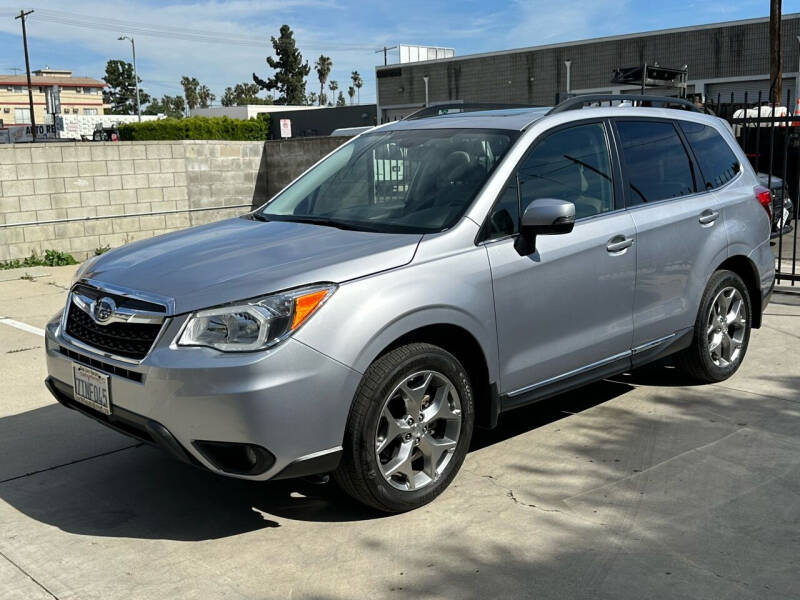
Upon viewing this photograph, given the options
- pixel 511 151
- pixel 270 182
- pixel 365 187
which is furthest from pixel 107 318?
pixel 270 182

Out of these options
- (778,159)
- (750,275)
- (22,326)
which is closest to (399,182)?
(750,275)

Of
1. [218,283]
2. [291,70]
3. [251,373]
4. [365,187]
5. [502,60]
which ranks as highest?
[291,70]

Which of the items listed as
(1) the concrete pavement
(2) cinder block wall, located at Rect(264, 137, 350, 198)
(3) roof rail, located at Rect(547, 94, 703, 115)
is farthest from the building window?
(3) roof rail, located at Rect(547, 94, 703, 115)

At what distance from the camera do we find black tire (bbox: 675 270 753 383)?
554 centimetres

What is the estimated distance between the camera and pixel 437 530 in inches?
151

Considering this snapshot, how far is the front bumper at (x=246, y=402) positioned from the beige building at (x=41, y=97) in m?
131

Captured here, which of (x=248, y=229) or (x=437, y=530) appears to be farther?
(x=248, y=229)

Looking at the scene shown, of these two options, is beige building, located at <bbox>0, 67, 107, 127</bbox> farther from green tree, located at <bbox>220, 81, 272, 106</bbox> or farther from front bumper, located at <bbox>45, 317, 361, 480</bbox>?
front bumper, located at <bbox>45, 317, 361, 480</bbox>

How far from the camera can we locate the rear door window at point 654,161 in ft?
16.7

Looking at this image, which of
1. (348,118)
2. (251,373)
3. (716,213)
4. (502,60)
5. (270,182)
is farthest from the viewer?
(348,118)

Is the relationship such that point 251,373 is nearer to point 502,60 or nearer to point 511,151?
point 511,151

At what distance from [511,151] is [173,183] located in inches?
416

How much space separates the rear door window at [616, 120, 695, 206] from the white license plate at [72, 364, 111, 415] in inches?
120

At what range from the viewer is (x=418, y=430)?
397 cm
